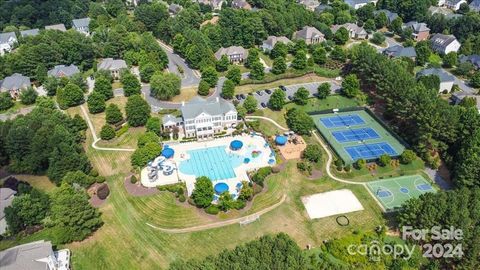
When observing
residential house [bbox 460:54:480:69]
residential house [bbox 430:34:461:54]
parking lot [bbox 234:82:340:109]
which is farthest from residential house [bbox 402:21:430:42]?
parking lot [bbox 234:82:340:109]

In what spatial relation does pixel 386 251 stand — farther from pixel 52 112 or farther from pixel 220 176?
pixel 52 112

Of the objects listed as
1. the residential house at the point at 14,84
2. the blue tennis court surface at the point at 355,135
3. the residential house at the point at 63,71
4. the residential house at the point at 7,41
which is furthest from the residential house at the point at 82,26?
the blue tennis court surface at the point at 355,135

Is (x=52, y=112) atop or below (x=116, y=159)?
atop

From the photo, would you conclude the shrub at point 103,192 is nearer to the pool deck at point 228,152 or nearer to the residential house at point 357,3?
the pool deck at point 228,152

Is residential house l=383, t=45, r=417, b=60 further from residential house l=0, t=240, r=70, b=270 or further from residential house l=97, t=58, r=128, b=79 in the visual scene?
residential house l=0, t=240, r=70, b=270

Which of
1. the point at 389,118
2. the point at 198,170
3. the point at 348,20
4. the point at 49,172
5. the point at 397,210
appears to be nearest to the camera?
the point at 397,210

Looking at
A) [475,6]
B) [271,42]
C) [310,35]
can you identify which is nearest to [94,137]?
[271,42]

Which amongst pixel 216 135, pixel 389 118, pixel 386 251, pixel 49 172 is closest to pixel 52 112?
pixel 49 172
